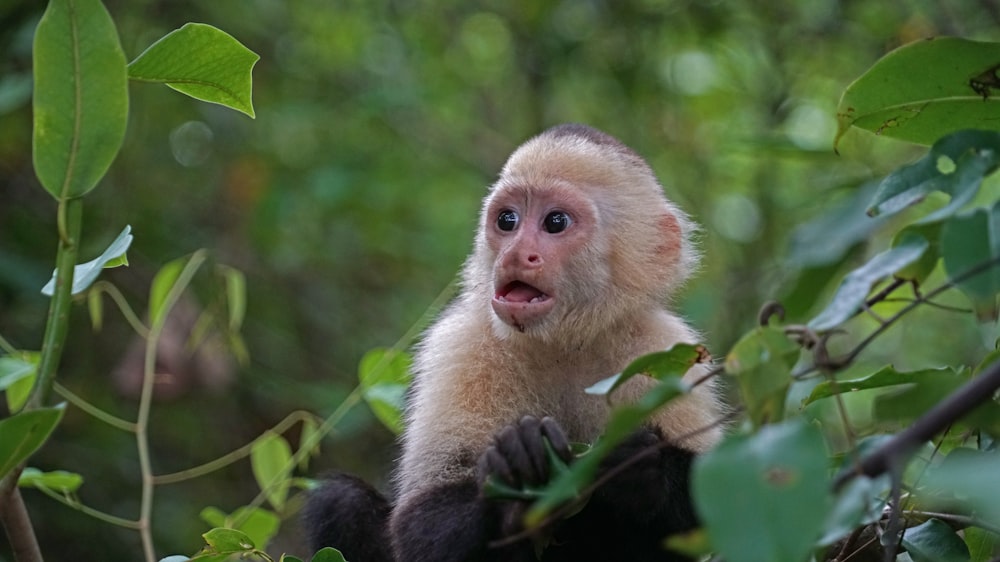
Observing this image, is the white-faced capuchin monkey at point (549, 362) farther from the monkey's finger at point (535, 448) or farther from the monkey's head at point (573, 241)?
the monkey's finger at point (535, 448)

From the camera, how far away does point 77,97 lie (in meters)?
1.68

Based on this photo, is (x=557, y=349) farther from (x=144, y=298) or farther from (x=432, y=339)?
(x=144, y=298)

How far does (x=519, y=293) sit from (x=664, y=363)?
4.03ft

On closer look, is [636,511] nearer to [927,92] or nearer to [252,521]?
[927,92]

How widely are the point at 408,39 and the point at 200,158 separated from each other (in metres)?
1.22

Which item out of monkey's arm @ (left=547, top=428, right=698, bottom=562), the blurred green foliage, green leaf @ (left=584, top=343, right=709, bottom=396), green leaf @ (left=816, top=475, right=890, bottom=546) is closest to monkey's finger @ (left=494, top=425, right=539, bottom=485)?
monkey's arm @ (left=547, top=428, right=698, bottom=562)

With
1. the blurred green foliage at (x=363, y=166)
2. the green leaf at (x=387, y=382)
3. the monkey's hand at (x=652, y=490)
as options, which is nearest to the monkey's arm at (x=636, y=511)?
the monkey's hand at (x=652, y=490)

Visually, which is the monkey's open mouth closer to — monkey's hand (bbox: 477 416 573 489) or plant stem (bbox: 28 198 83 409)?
monkey's hand (bbox: 477 416 573 489)

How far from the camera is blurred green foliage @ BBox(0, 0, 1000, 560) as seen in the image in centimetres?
512

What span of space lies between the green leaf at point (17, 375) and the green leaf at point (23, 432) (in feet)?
1.71

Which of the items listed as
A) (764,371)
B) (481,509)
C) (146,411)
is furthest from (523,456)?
(146,411)

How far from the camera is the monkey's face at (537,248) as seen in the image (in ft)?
8.60

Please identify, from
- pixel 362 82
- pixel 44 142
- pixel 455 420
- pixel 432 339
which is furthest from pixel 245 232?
pixel 44 142

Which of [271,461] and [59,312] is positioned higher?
[59,312]
